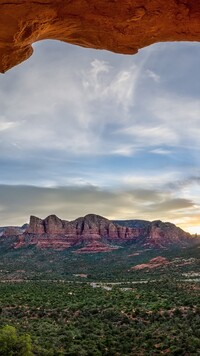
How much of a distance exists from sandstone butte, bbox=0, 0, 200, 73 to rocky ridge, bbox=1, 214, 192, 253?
15222 centimetres

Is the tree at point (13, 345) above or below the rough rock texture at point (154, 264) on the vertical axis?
below

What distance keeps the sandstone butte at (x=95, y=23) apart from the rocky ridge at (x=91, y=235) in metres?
152

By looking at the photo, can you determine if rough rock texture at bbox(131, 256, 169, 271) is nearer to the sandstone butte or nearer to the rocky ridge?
the rocky ridge

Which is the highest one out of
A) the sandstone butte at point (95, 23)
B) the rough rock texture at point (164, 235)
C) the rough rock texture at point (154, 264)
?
the rough rock texture at point (164, 235)

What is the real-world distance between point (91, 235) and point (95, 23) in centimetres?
17495

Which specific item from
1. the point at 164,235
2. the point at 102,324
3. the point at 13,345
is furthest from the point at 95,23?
the point at 164,235

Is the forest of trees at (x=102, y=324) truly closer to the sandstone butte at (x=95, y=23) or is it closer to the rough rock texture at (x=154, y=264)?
the sandstone butte at (x=95, y=23)

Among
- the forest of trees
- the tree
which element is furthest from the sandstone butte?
the forest of trees

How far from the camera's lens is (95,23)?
24.7 ft

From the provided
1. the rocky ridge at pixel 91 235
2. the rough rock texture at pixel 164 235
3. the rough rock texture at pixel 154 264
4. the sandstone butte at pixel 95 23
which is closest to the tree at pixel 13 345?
the sandstone butte at pixel 95 23

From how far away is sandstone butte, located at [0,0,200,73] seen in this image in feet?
22.1

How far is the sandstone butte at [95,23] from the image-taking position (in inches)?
265

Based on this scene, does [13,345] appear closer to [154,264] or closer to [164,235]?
[154,264]

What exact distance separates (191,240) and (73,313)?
158 m
